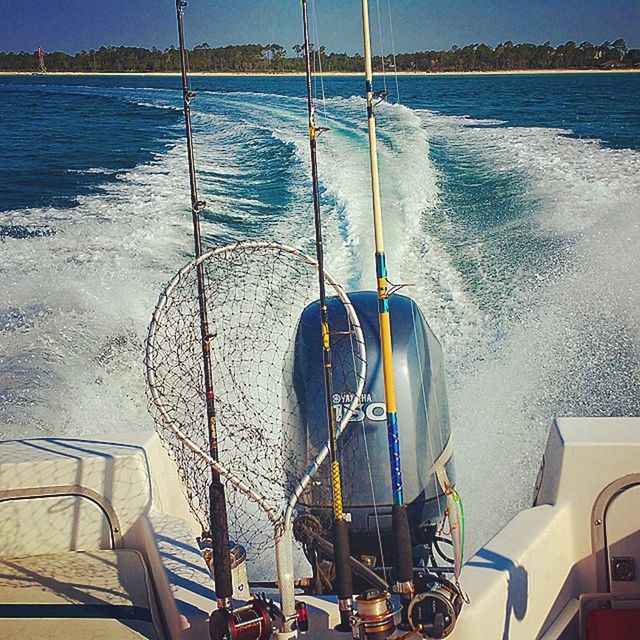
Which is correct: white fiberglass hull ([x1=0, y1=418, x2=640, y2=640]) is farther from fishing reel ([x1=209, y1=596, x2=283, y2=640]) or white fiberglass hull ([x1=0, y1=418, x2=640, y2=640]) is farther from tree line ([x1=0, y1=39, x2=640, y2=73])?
tree line ([x1=0, y1=39, x2=640, y2=73])

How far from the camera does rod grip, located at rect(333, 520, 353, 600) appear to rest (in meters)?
2.04

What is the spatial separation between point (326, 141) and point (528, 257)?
126 inches

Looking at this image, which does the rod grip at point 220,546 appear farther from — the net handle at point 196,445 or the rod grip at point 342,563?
the rod grip at point 342,563

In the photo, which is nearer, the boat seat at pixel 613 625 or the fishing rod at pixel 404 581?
the fishing rod at pixel 404 581

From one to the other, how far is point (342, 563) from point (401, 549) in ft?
0.43

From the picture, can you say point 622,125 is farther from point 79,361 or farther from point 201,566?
point 201,566

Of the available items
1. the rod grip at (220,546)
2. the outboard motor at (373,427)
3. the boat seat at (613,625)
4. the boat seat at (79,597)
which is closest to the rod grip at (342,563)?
the rod grip at (220,546)

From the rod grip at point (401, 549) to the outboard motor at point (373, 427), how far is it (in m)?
0.74

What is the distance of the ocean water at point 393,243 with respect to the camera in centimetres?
505

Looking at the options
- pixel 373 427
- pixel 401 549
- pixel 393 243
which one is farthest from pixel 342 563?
pixel 393 243

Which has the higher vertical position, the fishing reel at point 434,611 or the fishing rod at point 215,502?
the fishing rod at point 215,502

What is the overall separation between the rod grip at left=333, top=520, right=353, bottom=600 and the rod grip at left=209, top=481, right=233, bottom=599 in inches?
9.2

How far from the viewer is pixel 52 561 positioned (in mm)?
2590

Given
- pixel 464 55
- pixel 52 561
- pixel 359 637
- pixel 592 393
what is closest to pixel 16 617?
pixel 52 561
